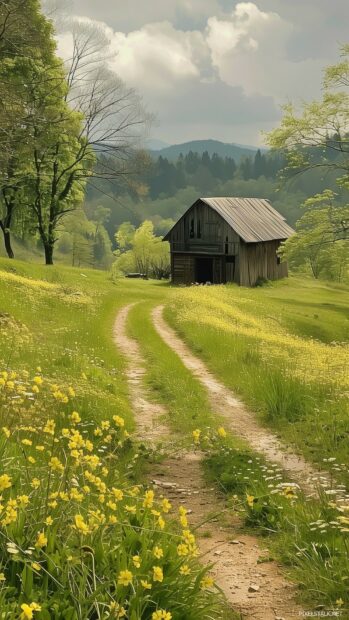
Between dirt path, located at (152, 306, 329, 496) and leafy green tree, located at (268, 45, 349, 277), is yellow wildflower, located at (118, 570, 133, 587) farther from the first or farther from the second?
leafy green tree, located at (268, 45, 349, 277)

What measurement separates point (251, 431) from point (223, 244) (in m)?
42.9

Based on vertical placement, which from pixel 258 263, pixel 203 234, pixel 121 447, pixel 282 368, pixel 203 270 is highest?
pixel 203 234

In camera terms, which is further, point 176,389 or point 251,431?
point 176,389

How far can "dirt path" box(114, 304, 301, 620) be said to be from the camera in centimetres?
528

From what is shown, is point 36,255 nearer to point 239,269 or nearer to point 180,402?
point 239,269

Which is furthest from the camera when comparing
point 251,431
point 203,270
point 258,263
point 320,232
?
point 203,270

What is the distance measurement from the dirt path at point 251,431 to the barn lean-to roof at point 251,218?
3576 centimetres

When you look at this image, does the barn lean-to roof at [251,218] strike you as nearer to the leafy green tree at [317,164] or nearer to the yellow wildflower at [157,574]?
the leafy green tree at [317,164]

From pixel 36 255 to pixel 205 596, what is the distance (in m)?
135

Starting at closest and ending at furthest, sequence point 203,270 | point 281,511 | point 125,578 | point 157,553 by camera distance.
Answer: point 125,578
point 157,553
point 281,511
point 203,270

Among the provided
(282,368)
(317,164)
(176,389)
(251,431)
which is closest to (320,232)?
(317,164)

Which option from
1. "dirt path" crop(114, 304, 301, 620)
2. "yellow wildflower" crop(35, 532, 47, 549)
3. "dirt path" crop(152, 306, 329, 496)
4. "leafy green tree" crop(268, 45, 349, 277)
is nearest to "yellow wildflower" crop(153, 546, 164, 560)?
"dirt path" crop(114, 304, 301, 620)

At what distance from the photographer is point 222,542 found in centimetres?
667

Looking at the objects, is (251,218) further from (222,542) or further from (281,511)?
(222,542)
